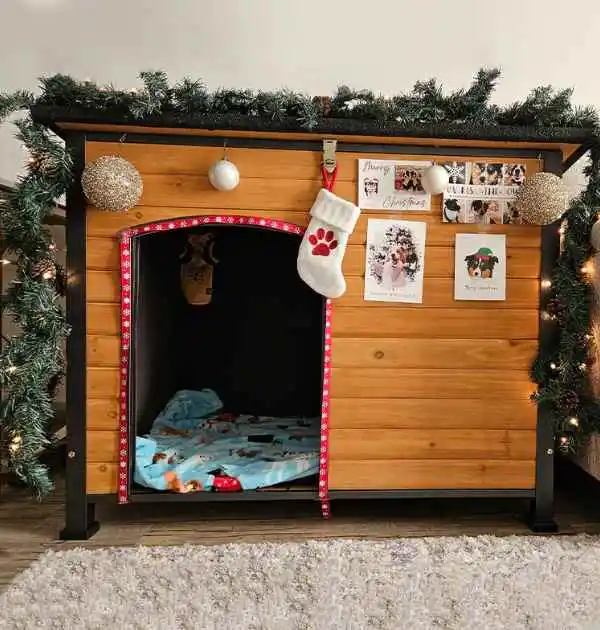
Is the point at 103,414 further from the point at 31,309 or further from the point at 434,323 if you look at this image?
the point at 434,323

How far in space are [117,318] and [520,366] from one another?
1.60m

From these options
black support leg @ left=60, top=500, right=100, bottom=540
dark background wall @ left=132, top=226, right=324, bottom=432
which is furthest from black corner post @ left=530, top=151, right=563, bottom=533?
black support leg @ left=60, top=500, right=100, bottom=540

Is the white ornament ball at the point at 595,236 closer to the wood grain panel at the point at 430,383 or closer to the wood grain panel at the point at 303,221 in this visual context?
the wood grain panel at the point at 303,221

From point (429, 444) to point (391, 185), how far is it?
104cm

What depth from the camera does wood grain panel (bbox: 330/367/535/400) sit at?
218 cm

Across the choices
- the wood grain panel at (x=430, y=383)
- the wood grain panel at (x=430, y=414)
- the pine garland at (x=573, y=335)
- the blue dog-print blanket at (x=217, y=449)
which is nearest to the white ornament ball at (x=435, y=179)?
the pine garland at (x=573, y=335)

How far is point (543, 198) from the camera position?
2068 mm

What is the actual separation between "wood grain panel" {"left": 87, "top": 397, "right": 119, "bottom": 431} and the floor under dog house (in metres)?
0.41

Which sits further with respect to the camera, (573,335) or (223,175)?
(573,335)

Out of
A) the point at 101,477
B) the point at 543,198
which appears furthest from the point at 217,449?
the point at 543,198

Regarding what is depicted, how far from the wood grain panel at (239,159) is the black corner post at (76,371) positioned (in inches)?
6.3

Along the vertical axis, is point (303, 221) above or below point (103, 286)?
above

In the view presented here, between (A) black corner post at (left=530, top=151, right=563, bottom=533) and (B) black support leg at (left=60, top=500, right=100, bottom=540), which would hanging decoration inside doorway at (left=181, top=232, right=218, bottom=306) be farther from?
(A) black corner post at (left=530, top=151, right=563, bottom=533)

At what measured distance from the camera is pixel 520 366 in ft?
7.30
